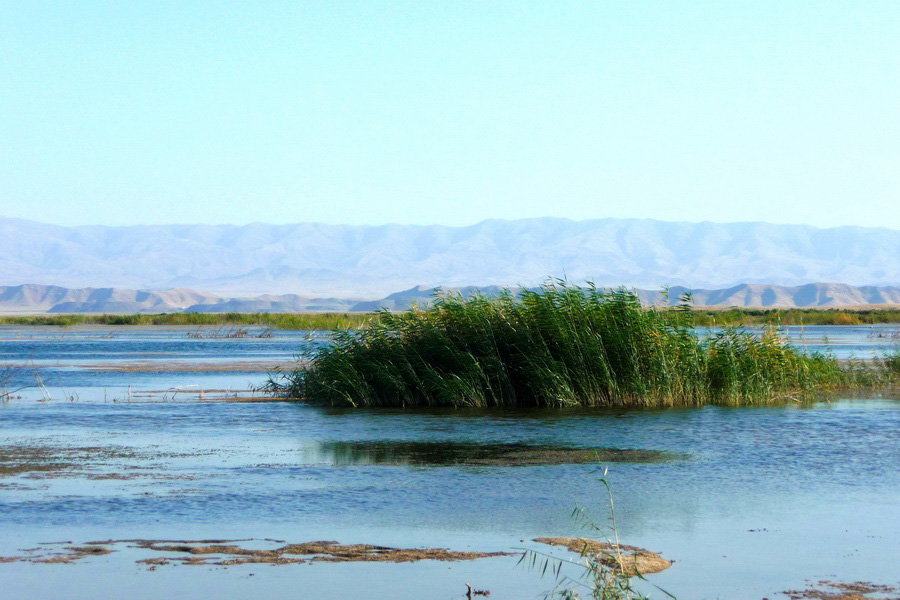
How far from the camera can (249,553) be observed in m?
10.3

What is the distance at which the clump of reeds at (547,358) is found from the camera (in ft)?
81.2

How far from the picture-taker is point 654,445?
60.4 ft

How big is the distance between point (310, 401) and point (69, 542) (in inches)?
656

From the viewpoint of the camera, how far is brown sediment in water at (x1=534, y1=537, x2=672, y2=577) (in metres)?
9.37

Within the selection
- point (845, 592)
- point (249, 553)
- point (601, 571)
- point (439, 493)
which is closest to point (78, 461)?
point (439, 493)

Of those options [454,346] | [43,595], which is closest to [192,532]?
[43,595]

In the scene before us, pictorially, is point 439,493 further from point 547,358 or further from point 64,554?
point 547,358

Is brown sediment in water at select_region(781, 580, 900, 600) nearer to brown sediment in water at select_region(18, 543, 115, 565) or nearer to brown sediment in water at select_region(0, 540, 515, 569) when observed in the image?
brown sediment in water at select_region(0, 540, 515, 569)

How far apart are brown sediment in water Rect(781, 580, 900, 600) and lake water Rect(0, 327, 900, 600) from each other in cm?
19

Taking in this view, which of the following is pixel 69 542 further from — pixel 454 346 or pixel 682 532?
pixel 454 346

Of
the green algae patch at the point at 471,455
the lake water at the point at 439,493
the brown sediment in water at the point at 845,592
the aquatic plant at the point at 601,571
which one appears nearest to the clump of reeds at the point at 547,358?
the lake water at the point at 439,493

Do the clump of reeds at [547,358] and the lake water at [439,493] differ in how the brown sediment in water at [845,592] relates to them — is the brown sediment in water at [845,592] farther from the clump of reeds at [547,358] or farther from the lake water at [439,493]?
the clump of reeds at [547,358]

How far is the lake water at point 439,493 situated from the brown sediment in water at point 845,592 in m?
0.19

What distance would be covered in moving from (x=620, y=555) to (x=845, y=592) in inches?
72.7
